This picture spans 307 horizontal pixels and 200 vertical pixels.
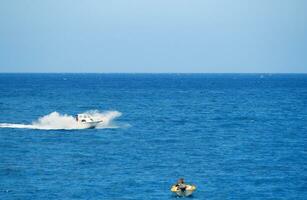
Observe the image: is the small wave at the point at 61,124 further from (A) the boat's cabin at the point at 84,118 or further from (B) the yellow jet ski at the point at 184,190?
(B) the yellow jet ski at the point at 184,190

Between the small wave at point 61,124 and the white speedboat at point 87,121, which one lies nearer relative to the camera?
the white speedboat at point 87,121

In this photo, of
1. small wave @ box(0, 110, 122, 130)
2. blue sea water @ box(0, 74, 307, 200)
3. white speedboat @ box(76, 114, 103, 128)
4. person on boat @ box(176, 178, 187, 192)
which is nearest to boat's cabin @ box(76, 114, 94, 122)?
white speedboat @ box(76, 114, 103, 128)

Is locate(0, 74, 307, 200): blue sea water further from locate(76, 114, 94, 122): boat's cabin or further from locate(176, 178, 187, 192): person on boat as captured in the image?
locate(76, 114, 94, 122): boat's cabin

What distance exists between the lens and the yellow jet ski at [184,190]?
156 ft

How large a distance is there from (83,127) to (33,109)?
3753cm

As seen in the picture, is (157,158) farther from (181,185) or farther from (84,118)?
(84,118)

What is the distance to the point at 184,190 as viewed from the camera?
47.4m

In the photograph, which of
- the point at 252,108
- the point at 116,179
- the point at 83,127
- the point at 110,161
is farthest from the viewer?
the point at 252,108

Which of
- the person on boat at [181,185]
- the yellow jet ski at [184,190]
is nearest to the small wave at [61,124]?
the person on boat at [181,185]

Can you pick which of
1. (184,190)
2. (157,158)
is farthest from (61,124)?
(184,190)

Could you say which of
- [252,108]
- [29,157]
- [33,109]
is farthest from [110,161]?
[252,108]

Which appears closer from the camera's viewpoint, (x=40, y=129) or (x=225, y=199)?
(x=225, y=199)

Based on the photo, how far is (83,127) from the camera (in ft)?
281

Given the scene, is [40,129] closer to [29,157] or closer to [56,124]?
[56,124]
